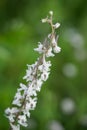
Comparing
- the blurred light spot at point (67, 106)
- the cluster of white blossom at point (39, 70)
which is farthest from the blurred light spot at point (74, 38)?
the cluster of white blossom at point (39, 70)

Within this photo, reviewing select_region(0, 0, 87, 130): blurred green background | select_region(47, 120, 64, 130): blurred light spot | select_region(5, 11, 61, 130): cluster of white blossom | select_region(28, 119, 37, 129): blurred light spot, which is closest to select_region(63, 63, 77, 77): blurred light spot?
select_region(0, 0, 87, 130): blurred green background

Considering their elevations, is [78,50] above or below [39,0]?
below

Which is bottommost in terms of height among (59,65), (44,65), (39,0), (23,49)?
(44,65)

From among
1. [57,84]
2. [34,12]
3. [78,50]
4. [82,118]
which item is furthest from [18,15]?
[82,118]

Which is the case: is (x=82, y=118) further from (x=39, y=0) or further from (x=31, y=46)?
(x=39, y=0)

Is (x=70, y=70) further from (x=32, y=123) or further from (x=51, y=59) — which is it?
(x=32, y=123)

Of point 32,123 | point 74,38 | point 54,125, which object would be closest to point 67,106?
point 54,125

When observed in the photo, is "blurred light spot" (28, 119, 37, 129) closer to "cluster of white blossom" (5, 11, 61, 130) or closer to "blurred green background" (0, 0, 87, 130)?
"blurred green background" (0, 0, 87, 130)
